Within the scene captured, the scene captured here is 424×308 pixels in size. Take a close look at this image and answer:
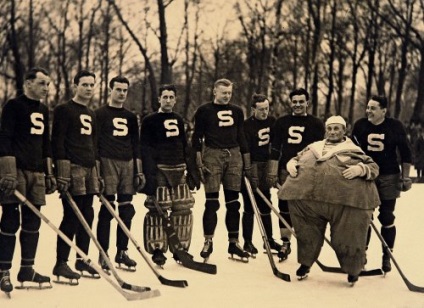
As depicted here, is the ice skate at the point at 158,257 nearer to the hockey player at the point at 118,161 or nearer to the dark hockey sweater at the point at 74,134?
the hockey player at the point at 118,161

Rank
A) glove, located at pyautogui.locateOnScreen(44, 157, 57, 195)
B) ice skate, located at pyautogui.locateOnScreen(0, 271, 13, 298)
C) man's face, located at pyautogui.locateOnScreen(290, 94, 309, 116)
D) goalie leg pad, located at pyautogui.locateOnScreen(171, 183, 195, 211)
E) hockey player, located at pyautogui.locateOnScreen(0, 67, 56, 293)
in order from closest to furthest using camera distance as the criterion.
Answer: ice skate, located at pyautogui.locateOnScreen(0, 271, 13, 298), hockey player, located at pyautogui.locateOnScreen(0, 67, 56, 293), glove, located at pyautogui.locateOnScreen(44, 157, 57, 195), goalie leg pad, located at pyautogui.locateOnScreen(171, 183, 195, 211), man's face, located at pyautogui.locateOnScreen(290, 94, 309, 116)

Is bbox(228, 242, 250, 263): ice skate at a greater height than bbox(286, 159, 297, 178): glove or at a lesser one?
lesser

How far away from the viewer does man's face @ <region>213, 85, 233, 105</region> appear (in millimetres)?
7641

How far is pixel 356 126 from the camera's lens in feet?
24.2

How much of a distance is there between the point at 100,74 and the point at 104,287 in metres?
30.5

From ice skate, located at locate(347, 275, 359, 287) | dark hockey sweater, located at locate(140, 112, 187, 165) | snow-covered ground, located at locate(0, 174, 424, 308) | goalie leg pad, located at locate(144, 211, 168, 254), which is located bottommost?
→ snow-covered ground, located at locate(0, 174, 424, 308)

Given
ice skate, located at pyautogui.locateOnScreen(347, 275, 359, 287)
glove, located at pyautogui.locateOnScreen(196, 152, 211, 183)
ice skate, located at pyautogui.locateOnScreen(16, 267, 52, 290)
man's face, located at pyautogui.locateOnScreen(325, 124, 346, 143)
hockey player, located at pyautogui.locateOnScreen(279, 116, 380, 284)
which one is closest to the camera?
ice skate, located at pyautogui.locateOnScreen(16, 267, 52, 290)

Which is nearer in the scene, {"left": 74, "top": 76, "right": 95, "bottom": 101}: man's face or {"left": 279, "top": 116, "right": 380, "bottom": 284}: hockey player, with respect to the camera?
{"left": 279, "top": 116, "right": 380, "bottom": 284}: hockey player

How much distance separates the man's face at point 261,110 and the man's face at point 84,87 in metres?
2.38

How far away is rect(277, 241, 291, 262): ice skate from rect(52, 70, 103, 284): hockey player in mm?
2363

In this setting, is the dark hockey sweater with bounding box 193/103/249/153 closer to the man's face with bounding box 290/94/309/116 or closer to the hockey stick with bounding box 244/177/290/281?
the hockey stick with bounding box 244/177/290/281

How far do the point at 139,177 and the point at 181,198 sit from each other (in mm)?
583

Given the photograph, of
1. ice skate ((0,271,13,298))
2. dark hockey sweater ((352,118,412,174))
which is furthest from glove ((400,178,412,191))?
ice skate ((0,271,13,298))

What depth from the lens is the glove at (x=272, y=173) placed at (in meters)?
7.86
